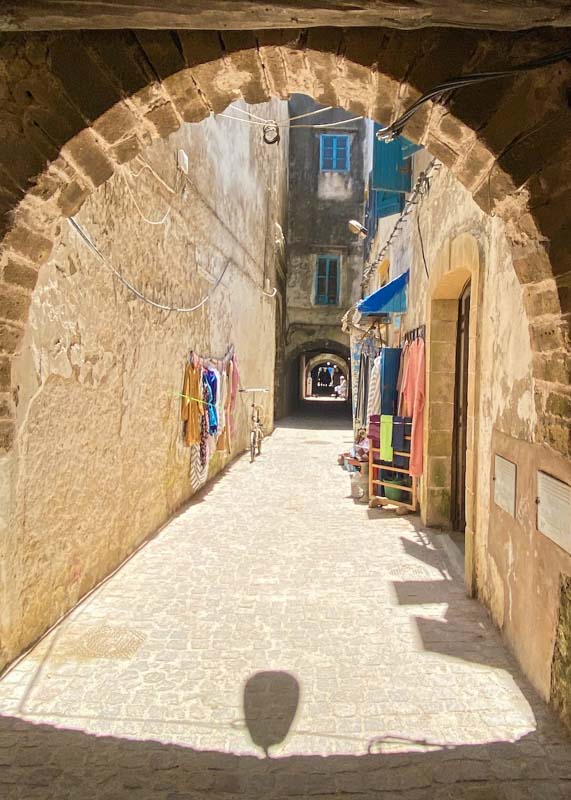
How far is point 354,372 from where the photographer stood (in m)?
12.2

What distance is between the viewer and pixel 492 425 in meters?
4.08

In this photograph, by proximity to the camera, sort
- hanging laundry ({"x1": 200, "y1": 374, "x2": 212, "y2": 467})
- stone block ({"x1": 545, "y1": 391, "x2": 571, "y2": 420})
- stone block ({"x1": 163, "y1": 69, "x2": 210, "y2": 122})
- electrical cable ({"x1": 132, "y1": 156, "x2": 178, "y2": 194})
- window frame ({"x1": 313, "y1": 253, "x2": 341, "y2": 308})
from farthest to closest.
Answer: window frame ({"x1": 313, "y1": 253, "x2": 341, "y2": 308}) < hanging laundry ({"x1": 200, "y1": 374, "x2": 212, "y2": 467}) < electrical cable ({"x1": 132, "y1": 156, "x2": 178, "y2": 194}) < stone block ({"x1": 545, "y1": 391, "x2": 571, "y2": 420}) < stone block ({"x1": 163, "y1": 69, "x2": 210, "y2": 122})

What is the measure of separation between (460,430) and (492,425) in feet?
6.98

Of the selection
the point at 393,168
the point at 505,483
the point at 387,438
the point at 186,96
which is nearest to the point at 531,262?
the point at 186,96

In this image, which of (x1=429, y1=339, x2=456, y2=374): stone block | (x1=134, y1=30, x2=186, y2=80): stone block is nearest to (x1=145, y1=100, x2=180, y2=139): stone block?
(x1=134, y1=30, x2=186, y2=80): stone block

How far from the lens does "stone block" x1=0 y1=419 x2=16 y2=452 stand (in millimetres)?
2585

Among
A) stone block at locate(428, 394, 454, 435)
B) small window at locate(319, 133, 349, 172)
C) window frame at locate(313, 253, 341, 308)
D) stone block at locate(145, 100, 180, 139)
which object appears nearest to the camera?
stone block at locate(145, 100, 180, 139)

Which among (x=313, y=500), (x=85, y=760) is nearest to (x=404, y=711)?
(x=85, y=760)

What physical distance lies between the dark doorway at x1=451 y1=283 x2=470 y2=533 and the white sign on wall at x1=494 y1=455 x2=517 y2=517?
229 cm

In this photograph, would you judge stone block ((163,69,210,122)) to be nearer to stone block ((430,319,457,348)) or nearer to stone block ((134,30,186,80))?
stone block ((134,30,186,80))

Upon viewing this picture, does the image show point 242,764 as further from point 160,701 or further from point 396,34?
point 396,34

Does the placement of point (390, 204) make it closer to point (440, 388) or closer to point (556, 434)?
point (440, 388)

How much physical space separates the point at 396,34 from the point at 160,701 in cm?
346

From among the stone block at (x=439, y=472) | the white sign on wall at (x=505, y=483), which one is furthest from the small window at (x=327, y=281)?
the white sign on wall at (x=505, y=483)
